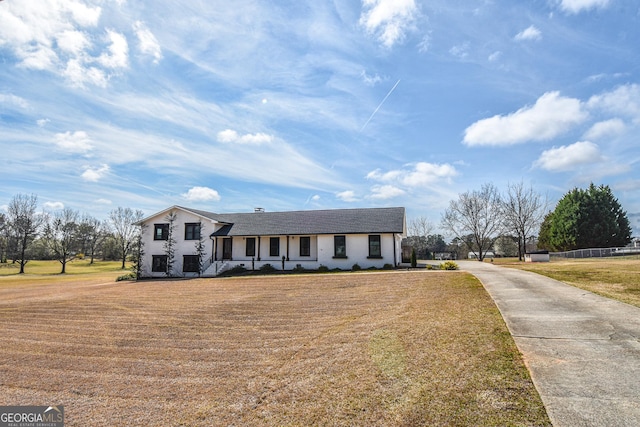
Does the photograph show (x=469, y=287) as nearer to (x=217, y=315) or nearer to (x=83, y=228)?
(x=217, y=315)

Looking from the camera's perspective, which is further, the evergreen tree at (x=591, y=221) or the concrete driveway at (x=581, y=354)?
the evergreen tree at (x=591, y=221)

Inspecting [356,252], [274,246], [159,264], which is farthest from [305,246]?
[159,264]

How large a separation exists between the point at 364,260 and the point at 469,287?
13993mm

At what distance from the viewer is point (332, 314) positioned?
10.4 m

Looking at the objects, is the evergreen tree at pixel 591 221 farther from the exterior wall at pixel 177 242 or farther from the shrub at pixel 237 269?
the exterior wall at pixel 177 242

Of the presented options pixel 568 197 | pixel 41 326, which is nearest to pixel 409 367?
pixel 41 326

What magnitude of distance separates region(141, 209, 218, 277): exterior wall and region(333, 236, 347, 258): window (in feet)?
34.2

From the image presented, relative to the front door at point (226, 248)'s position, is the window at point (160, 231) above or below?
above

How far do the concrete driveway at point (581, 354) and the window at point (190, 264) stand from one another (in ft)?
80.0

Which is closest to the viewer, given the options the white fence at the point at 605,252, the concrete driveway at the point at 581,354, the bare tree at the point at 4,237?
the concrete driveway at the point at 581,354

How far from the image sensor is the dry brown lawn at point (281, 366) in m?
4.25

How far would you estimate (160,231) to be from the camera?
99.7ft

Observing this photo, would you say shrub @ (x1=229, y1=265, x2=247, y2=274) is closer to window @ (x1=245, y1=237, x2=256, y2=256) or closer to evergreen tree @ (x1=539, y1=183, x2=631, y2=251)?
window @ (x1=245, y1=237, x2=256, y2=256)

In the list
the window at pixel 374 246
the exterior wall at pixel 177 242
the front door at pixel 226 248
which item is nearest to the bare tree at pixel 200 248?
the exterior wall at pixel 177 242
